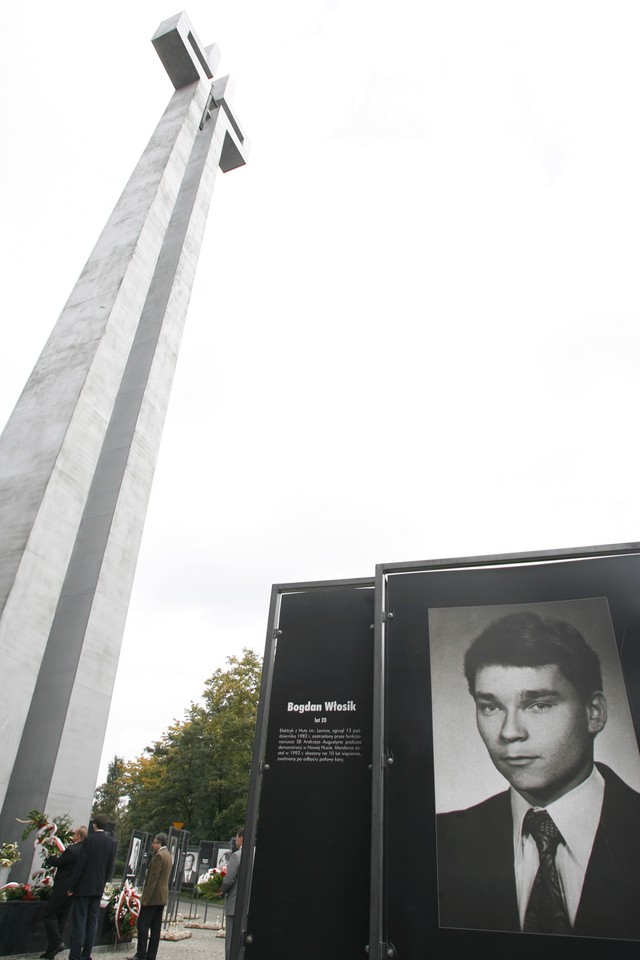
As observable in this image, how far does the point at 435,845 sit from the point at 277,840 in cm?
90

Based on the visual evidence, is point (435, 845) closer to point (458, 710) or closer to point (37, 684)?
point (458, 710)

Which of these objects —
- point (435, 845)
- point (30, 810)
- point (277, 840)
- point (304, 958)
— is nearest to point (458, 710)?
point (435, 845)

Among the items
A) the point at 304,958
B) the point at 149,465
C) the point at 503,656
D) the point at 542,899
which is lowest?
the point at 304,958

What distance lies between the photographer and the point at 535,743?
3168mm

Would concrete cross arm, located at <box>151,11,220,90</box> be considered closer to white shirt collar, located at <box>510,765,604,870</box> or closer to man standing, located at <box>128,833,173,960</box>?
man standing, located at <box>128,833,173,960</box>

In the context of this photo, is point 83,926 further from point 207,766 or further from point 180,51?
point 207,766

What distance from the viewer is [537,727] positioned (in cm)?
318

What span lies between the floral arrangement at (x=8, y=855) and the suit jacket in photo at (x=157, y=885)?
2265 mm

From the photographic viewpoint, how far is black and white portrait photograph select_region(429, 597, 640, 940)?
2795mm

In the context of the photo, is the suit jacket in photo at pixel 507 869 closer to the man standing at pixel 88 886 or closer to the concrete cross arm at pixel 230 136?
the man standing at pixel 88 886

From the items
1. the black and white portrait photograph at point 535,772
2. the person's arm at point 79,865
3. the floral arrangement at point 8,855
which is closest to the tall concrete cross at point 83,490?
the floral arrangement at point 8,855

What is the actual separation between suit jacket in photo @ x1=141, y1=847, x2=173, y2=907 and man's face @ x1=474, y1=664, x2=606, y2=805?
934 centimetres

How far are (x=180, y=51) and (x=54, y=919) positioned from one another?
92.9ft

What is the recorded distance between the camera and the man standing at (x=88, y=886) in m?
8.58
